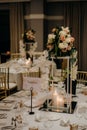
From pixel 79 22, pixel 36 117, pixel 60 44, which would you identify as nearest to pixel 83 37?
pixel 79 22

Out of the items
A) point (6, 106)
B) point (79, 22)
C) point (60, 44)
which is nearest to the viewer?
point (60, 44)

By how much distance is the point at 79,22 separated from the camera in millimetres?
8914

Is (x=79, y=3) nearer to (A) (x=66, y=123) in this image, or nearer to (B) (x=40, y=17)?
(B) (x=40, y=17)

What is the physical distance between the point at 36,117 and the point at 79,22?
6856 millimetres

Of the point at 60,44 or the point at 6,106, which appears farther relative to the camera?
the point at 6,106

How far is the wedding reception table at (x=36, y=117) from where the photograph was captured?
239 cm

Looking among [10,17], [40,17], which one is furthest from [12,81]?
[10,17]

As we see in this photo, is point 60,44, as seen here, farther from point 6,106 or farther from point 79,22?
point 79,22

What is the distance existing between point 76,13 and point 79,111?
6654mm

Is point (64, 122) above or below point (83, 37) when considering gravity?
below

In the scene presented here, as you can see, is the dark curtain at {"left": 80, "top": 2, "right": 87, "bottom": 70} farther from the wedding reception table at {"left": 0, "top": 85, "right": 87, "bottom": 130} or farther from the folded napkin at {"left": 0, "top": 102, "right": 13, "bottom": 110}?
the folded napkin at {"left": 0, "top": 102, "right": 13, "bottom": 110}

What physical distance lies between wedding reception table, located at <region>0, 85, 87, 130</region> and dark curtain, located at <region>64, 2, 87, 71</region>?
19.6 ft

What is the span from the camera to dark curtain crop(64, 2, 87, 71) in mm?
8852

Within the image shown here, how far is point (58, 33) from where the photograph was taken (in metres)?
2.87
